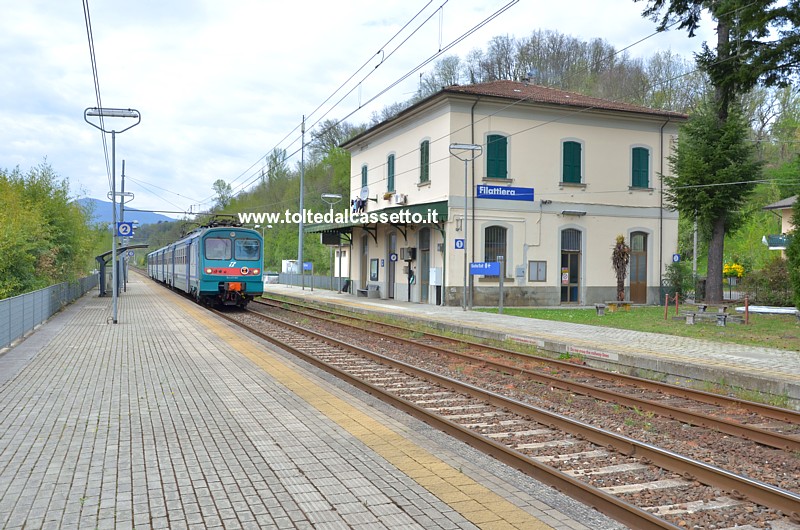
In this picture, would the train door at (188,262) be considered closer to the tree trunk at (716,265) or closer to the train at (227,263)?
the train at (227,263)

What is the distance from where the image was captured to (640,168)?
2997cm

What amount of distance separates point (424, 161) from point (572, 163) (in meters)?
6.31

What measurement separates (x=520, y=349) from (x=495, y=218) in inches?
503

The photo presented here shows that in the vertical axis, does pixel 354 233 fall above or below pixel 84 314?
above

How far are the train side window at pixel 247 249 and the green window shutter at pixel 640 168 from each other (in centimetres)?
1653

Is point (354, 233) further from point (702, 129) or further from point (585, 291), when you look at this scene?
point (702, 129)

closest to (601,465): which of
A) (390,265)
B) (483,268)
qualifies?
(483,268)

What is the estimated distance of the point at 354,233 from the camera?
121 ft

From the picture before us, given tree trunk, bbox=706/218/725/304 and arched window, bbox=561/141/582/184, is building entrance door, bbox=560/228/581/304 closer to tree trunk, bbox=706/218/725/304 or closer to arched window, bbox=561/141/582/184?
arched window, bbox=561/141/582/184

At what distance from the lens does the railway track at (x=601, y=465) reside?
4949 millimetres

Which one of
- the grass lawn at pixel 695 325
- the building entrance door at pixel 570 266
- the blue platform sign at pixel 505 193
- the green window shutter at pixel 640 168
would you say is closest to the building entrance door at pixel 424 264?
the blue platform sign at pixel 505 193

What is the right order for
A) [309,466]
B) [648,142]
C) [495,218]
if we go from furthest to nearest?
→ 1. [648,142]
2. [495,218]
3. [309,466]

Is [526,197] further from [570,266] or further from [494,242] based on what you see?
[570,266]

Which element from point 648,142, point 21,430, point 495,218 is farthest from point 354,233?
point 21,430
